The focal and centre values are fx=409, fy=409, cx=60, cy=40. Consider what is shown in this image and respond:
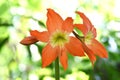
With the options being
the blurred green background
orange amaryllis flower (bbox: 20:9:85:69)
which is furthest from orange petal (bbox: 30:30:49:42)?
the blurred green background

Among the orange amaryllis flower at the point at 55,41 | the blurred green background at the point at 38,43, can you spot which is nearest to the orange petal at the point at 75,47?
the orange amaryllis flower at the point at 55,41

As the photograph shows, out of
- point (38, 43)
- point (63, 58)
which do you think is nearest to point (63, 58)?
point (63, 58)

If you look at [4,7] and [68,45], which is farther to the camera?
[4,7]

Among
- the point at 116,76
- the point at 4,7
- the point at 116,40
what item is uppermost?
the point at 4,7

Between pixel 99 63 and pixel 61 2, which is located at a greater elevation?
pixel 61 2

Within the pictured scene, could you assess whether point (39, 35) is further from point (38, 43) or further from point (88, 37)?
point (38, 43)

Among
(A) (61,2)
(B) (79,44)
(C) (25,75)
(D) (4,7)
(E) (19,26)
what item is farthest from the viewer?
(A) (61,2)

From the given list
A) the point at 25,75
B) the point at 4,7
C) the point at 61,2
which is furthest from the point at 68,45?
the point at 61,2

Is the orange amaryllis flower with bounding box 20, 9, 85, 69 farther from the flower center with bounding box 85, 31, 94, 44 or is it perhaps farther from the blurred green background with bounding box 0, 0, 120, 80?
the blurred green background with bounding box 0, 0, 120, 80

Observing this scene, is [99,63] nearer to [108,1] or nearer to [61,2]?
[61,2]
